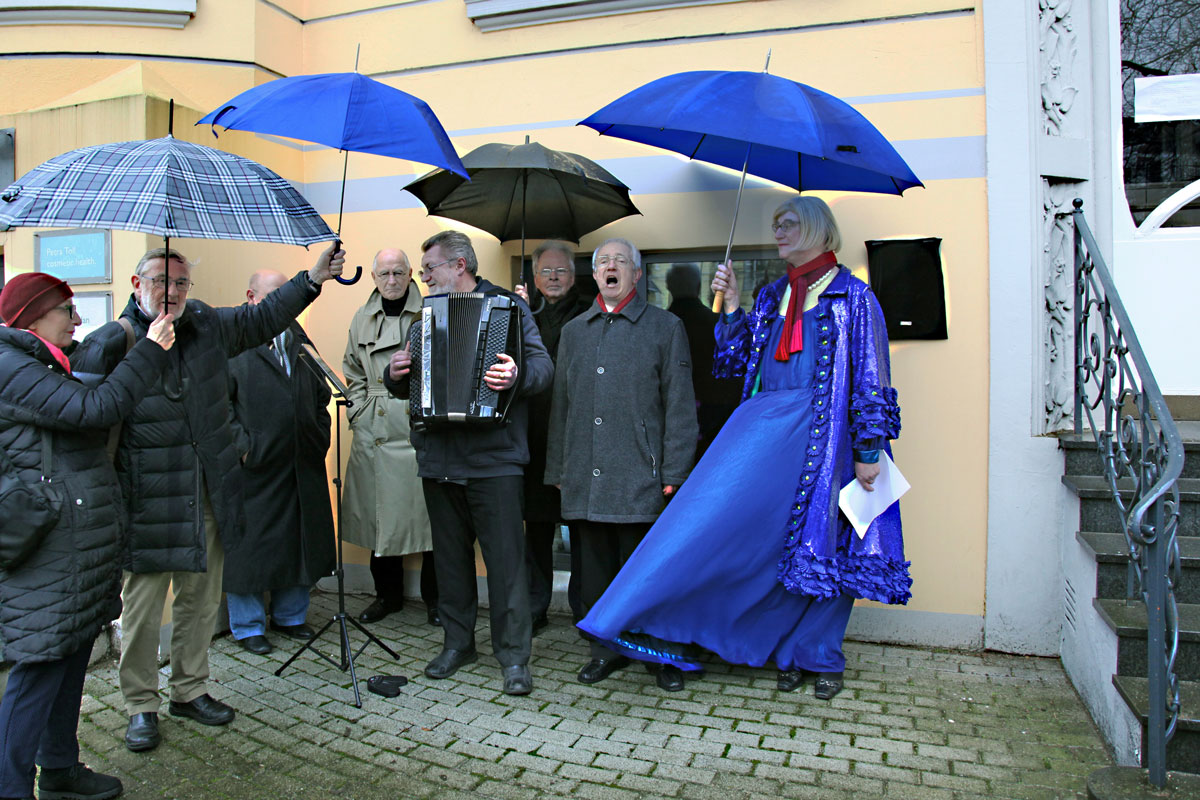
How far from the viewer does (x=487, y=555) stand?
3920 mm

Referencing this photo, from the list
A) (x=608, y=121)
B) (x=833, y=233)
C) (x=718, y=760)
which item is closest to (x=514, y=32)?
(x=608, y=121)

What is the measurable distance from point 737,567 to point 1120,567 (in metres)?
1.53

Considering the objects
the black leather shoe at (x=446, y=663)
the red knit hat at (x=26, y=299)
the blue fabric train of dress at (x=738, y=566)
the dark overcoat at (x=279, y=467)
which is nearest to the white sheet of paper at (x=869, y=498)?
the blue fabric train of dress at (x=738, y=566)

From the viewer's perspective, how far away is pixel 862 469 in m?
3.60

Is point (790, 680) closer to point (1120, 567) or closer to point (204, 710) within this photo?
point (1120, 567)

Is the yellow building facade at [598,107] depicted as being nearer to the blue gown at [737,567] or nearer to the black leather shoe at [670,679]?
the blue gown at [737,567]

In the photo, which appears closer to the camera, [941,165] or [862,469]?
[862,469]

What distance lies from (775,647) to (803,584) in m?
0.47

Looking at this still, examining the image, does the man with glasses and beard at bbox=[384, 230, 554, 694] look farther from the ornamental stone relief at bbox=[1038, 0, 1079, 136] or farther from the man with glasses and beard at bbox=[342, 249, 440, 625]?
the ornamental stone relief at bbox=[1038, 0, 1079, 136]

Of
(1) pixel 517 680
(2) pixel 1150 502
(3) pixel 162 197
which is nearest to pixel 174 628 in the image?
(1) pixel 517 680

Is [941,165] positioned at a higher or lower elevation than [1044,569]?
higher

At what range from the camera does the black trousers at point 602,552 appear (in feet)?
13.1

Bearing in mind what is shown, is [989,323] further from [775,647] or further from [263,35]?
[263,35]

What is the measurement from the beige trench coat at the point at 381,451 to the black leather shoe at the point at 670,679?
1.57 m
